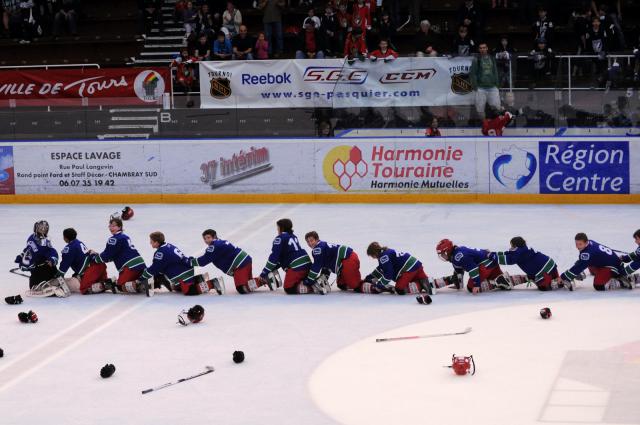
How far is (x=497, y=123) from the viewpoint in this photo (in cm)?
2288

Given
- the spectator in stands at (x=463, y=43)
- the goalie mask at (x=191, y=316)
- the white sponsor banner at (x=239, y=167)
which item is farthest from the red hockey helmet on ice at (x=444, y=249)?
the spectator in stands at (x=463, y=43)

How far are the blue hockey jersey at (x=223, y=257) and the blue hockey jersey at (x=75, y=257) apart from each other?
1.47m

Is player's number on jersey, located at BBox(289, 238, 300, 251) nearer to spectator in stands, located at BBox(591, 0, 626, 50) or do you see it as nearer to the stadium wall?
the stadium wall

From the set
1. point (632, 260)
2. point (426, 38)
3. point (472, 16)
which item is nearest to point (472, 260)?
point (632, 260)

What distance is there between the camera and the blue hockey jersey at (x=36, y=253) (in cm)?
1599

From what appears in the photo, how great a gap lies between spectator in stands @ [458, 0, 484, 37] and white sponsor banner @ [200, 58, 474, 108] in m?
3.91

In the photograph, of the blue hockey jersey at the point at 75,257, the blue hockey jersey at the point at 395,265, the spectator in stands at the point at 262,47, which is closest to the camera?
the blue hockey jersey at the point at 395,265

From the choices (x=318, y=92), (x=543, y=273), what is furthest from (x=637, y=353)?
(x=318, y=92)

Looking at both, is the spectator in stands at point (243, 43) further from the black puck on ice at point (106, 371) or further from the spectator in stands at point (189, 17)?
the black puck on ice at point (106, 371)

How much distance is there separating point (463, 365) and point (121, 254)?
5.96 meters

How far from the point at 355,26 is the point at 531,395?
17.1 m

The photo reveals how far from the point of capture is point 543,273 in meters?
15.4

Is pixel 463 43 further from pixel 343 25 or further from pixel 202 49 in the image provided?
pixel 202 49

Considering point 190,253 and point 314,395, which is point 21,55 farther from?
point 314,395
